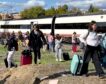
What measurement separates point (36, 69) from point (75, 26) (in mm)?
36835

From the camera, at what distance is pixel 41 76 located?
1443cm

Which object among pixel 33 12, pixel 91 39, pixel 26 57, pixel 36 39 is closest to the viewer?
pixel 91 39

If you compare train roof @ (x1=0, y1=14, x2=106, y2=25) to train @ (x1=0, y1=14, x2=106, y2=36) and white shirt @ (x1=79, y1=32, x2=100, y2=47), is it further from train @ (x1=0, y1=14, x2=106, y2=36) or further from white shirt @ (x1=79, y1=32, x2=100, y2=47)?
white shirt @ (x1=79, y1=32, x2=100, y2=47)

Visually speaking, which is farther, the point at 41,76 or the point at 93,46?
the point at 41,76

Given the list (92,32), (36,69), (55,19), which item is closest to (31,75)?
(36,69)

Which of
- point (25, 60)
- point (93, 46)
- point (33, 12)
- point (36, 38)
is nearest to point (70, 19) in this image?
point (25, 60)

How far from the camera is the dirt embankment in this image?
1311 cm

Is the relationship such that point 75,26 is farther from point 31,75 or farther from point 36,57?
point 31,75

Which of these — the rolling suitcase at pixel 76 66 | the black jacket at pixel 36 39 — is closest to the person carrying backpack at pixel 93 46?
the rolling suitcase at pixel 76 66

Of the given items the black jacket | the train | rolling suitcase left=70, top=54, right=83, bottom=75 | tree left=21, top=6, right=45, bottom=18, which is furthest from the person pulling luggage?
tree left=21, top=6, right=45, bottom=18

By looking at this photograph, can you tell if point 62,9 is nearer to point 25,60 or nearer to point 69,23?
point 69,23

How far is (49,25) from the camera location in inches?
2336

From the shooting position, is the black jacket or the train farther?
the train

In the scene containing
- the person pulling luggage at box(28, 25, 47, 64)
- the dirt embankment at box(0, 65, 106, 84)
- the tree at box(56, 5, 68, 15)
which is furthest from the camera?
the tree at box(56, 5, 68, 15)
